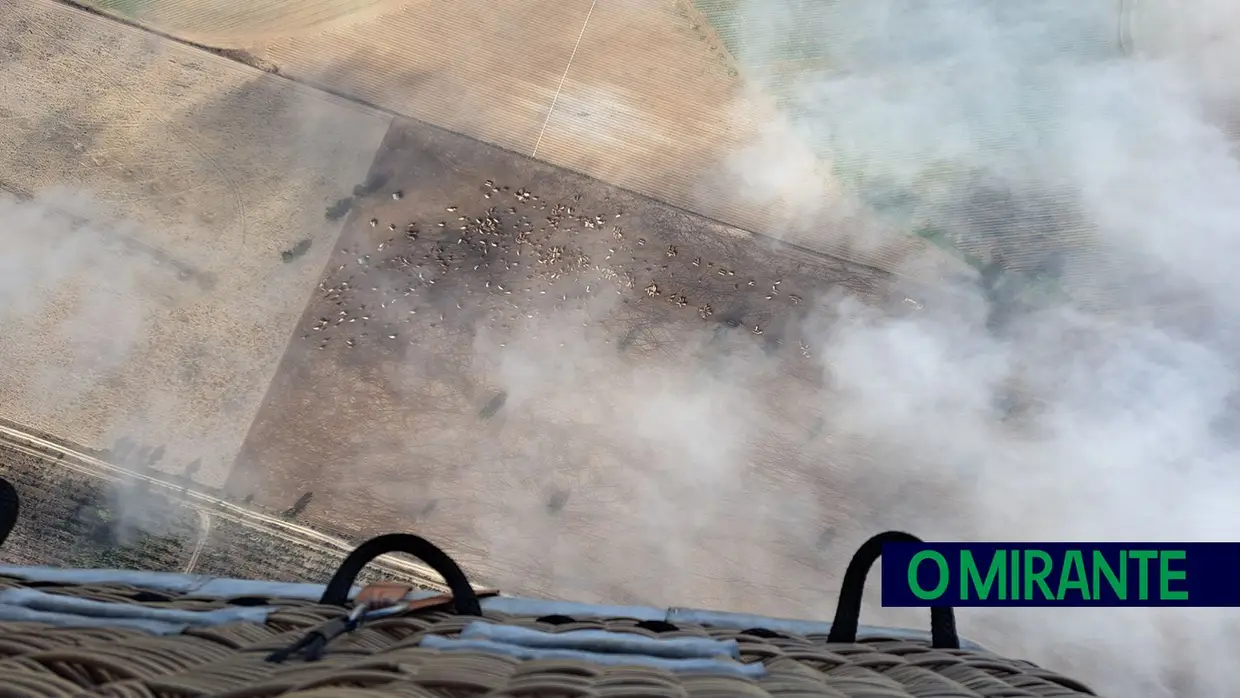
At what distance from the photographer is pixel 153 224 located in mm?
4020

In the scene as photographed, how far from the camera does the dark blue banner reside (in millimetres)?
2676

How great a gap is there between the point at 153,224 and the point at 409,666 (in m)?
3.94

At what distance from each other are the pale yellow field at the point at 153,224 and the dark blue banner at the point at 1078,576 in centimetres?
336

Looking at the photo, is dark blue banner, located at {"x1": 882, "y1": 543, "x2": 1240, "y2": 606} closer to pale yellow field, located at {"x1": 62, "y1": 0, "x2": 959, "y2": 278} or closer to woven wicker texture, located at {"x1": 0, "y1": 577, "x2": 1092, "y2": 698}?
woven wicker texture, located at {"x1": 0, "y1": 577, "x2": 1092, "y2": 698}

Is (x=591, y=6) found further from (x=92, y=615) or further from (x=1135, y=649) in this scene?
(x=1135, y=649)

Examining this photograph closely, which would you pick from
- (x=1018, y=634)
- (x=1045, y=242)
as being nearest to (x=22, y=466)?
(x=1018, y=634)

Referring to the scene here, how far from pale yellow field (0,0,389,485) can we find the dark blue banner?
3.36 meters

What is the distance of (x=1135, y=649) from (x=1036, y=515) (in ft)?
2.33

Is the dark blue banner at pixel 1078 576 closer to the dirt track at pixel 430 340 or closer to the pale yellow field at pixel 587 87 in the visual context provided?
the dirt track at pixel 430 340

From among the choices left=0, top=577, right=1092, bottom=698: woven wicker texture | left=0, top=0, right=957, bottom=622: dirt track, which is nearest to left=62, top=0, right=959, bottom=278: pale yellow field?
left=0, top=0, right=957, bottom=622: dirt track

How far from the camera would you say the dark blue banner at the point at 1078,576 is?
2.68 meters

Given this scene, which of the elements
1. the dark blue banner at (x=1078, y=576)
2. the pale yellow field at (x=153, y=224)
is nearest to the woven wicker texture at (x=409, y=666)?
the dark blue banner at (x=1078, y=576)

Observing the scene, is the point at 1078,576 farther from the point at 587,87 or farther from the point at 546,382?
the point at 587,87

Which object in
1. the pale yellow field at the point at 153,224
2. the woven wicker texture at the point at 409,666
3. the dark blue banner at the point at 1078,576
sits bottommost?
the woven wicker texture at the point at 409,666
